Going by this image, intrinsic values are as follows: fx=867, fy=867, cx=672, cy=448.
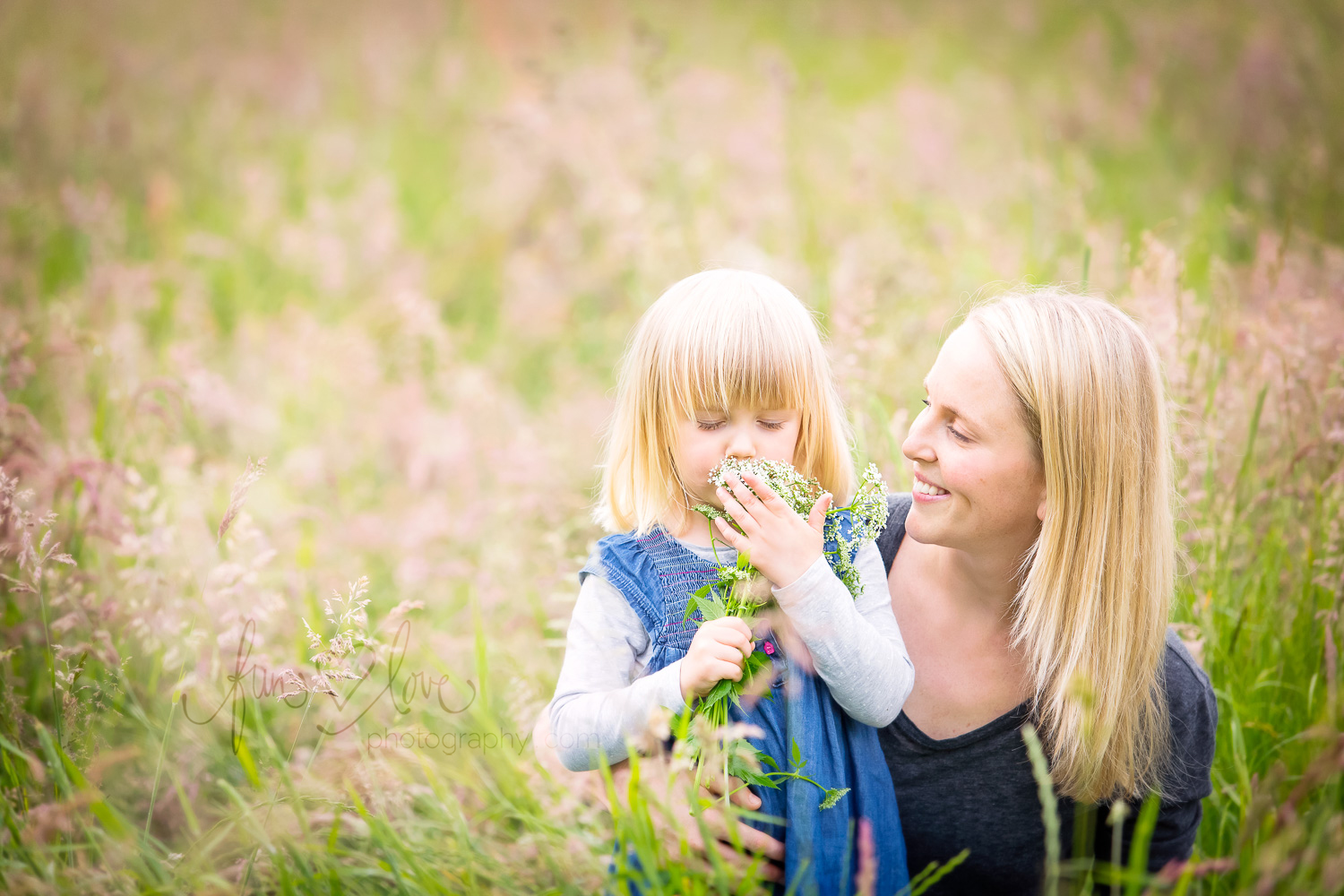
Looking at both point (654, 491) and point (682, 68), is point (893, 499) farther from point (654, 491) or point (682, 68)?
point (682, 68)

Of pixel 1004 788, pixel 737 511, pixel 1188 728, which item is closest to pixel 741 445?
pixel 737 511

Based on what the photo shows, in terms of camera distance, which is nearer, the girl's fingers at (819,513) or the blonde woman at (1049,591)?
the girl's fingers at (819,513)

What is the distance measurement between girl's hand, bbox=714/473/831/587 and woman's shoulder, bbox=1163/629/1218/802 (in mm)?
959

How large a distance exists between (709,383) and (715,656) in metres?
0.59

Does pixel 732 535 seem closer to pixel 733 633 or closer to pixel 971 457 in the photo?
pixel 733 633

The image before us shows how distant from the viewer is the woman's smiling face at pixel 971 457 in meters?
1.88

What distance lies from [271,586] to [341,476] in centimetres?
101

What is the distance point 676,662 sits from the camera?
1.81 meters

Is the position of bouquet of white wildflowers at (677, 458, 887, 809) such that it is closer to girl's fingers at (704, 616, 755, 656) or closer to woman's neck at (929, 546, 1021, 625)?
girl's fingers at (704, 616, 755, 656)

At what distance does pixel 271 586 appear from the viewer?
3166 mm

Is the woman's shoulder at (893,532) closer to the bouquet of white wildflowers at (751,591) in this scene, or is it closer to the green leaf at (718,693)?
the bouquet of white wildflowers at (751,591)

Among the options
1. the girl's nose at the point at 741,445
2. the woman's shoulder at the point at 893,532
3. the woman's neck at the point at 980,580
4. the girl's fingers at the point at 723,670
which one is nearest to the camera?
the girl's fingers at the point at 723,670

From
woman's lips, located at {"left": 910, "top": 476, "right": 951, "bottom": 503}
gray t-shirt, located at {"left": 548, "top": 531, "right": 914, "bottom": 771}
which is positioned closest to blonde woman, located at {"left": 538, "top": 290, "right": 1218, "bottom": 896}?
woman's lips, located at {"left": 910, "top": 476, "right": 951, "bottom": 503}

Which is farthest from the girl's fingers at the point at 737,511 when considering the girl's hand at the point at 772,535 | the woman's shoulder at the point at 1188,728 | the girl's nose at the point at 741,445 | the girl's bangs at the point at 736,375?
the woman's shoulder at the point at 1188,728
